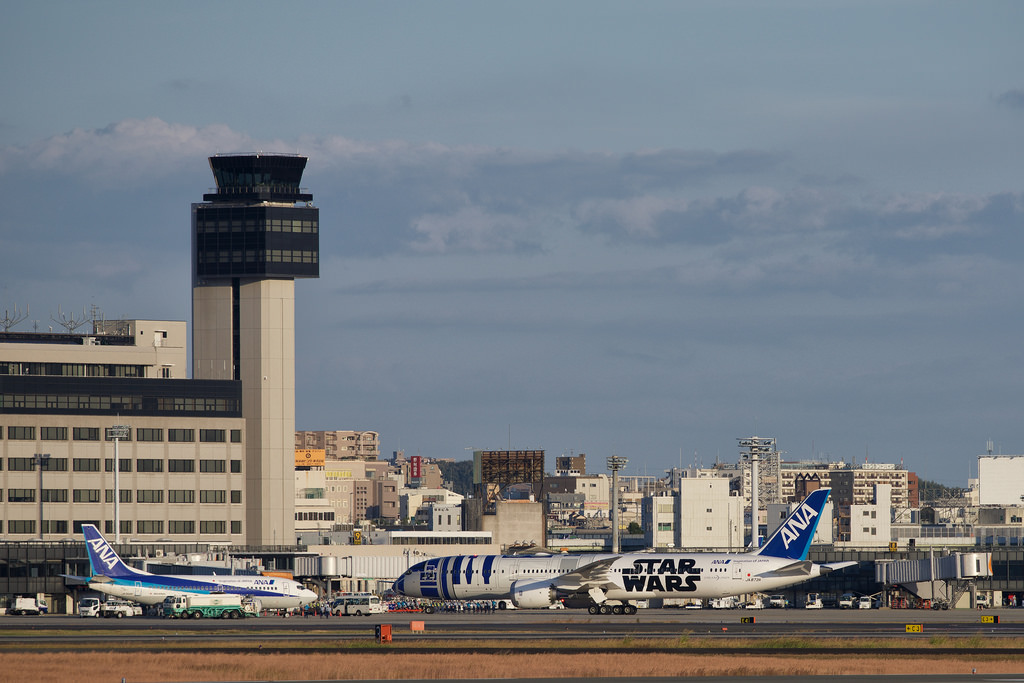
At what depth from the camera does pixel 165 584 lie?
118m

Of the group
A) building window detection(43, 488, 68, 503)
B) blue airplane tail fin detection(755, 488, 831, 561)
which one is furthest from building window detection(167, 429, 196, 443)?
blue airplane tail fin detection(755, 488, 831, 561)

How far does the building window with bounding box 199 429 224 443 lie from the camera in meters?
193

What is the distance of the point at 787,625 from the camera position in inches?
3777

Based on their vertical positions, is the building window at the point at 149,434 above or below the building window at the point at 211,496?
above

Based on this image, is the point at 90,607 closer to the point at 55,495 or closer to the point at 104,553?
the point at 104,553

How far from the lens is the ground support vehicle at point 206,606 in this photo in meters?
115

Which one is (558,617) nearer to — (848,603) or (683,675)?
(848,603)

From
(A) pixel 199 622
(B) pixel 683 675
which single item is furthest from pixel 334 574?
(B) pixel 683 675

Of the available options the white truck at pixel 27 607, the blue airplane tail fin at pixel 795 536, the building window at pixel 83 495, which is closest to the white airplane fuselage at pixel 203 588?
the white truck at pixel 27 607

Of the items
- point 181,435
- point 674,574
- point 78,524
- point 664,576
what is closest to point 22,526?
point 78,524

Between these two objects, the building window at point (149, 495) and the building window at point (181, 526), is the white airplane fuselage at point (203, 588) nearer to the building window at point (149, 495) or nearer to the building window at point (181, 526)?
the building window at point (149, 495)

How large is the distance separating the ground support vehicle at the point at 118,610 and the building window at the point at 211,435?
68.3 meters

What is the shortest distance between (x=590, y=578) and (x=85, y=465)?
96323 mm

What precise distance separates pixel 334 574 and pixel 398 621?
136 ft
